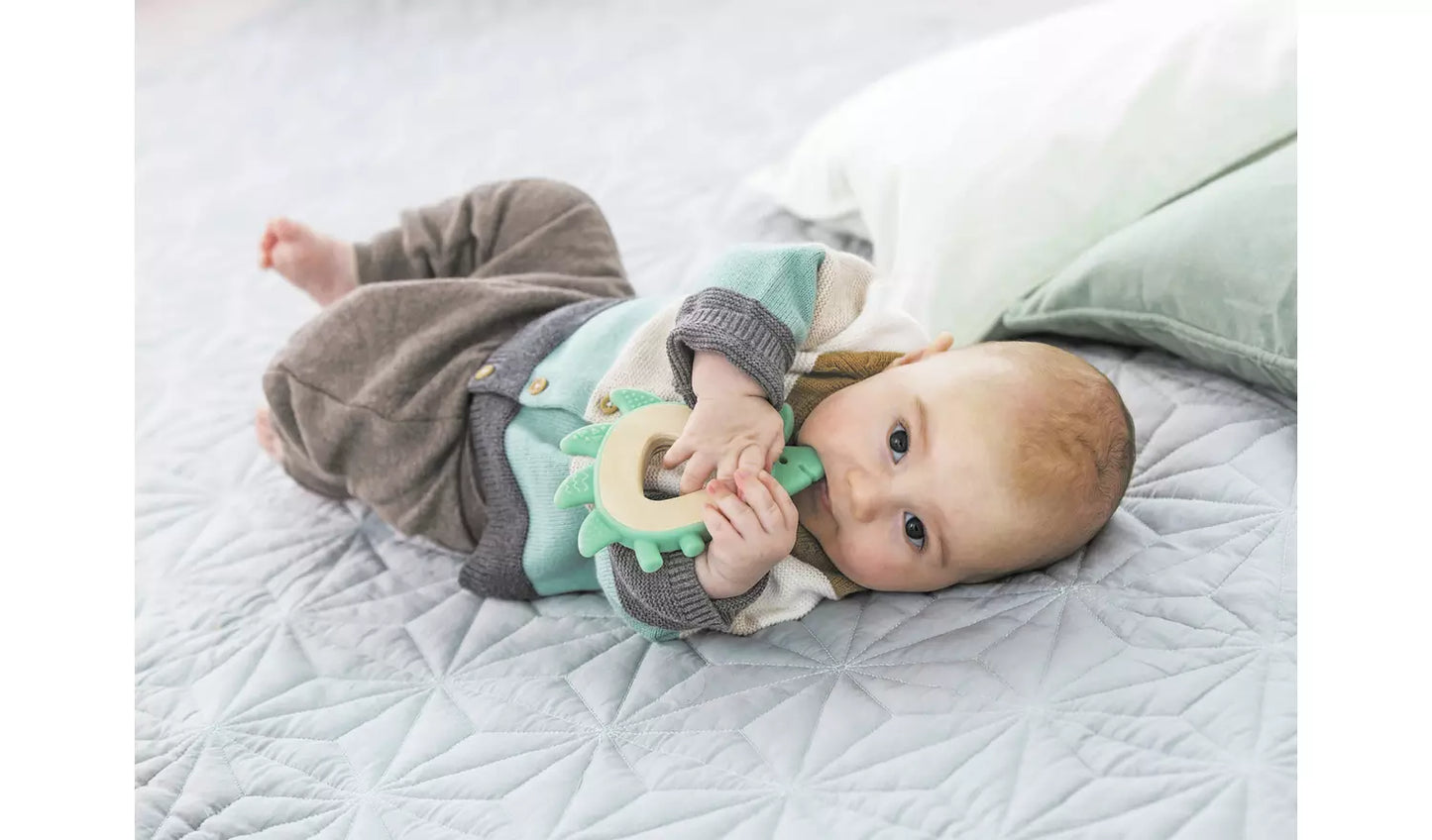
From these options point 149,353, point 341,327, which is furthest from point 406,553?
point 149,353

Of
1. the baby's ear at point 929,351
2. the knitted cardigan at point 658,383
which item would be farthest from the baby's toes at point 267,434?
the baby's ear at point 929,351

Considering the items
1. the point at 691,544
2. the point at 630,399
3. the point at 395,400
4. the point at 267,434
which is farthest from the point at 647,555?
the point at 267,434

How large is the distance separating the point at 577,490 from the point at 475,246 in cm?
48

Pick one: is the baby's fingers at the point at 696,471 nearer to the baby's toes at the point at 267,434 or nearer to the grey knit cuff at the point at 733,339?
the grey knit cuff at the point at 733,339

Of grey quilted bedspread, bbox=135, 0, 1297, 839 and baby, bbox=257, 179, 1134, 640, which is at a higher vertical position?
baby, bbox=257, 179, 1134, 640

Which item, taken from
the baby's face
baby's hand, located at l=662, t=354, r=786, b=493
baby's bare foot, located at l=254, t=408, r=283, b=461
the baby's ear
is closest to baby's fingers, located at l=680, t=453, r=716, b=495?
baby's hand, located at l=662, t=354, r=786, b=493

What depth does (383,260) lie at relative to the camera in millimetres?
1374

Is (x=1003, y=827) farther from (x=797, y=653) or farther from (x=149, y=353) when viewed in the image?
(x=149, y=353)

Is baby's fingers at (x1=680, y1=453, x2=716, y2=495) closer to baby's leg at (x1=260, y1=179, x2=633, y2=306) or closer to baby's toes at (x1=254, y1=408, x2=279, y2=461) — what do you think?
baby's leg at (x1=260, y1=179, x2=633, y2=306)

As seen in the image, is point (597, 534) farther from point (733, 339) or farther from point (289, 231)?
point (289, 231)

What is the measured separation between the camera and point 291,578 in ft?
3.81

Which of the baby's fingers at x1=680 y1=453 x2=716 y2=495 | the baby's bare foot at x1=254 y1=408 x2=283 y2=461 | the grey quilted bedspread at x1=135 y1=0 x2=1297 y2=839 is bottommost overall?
the grey quilted bedspread at x1=135 y1=0 x2=1297 y2=839

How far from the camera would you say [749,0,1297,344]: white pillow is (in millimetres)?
1242

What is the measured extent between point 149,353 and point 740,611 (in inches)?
35.0
